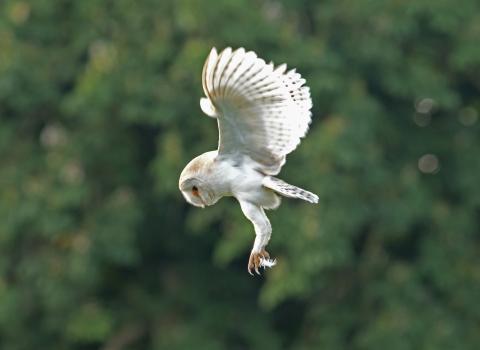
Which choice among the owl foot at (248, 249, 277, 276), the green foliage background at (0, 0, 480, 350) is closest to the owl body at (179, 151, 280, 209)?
the owl foot at (248, 249, 277, 276)

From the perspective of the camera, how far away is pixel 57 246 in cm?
1239

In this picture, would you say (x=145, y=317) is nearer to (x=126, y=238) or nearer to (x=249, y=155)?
(x=126, y=238)

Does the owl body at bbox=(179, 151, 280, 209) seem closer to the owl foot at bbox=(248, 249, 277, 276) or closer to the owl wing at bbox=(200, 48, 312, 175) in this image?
the owl wing at bbox=(200, 48, 312, 175)

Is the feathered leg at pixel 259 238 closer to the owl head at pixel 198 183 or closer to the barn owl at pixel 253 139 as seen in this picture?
the barn owl at pixel 253 139

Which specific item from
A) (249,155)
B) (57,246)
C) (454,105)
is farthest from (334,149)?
(249,155)

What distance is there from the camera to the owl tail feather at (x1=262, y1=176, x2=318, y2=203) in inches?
192

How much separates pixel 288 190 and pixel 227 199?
741 cm

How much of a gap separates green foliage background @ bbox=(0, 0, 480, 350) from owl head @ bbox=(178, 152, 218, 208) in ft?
21.3

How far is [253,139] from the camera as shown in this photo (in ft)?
16.7

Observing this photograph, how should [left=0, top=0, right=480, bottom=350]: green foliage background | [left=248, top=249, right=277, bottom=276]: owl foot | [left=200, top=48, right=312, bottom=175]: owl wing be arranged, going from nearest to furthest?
[left=200, top=48, right=312, bottom=175]: owl wing
[left=248, top=249, right=277, bottom=276]: owl foot
[left=0, top=0, right=480, bottom=350]: green foliage background

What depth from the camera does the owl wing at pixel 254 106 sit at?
15.8 ft

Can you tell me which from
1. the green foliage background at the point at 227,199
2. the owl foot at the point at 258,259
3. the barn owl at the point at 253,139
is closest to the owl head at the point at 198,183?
the barn owl at the point at 253,139

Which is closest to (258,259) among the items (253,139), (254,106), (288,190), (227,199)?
(288,190)

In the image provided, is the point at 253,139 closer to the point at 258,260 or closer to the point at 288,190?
the point at 288,190
